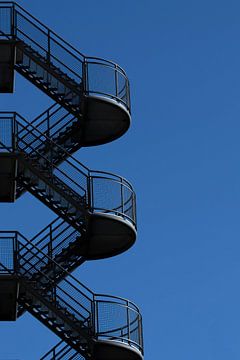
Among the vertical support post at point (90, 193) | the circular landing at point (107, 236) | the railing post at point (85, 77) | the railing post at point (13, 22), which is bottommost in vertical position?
the circular landing at point (107, 236)

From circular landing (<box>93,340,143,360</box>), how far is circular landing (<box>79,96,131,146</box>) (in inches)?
306

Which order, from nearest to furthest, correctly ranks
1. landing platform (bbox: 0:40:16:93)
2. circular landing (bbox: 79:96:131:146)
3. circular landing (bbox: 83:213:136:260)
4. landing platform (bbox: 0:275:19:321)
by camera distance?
landing platform (bbox: 0:275:19:321) → circular landing (bbox: 83:213:136:260) → landing platform (bbox: 0:40:16:93) → circular landing (bbox: 79:96:131:146)

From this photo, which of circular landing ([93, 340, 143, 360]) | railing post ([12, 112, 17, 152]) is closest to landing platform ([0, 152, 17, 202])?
railing post ([12, 112, 17, 152])

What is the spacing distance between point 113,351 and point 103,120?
26.3 ft

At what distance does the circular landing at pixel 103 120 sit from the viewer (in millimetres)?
66750

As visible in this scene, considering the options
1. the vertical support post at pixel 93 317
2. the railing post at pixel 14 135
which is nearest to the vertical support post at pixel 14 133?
the railing post at pixel 14 135

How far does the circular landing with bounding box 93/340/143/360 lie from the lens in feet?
209

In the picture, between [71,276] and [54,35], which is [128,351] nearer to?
[71,276]

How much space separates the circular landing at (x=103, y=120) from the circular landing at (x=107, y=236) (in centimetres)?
378

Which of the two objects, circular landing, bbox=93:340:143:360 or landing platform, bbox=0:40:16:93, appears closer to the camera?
circular landing, bbox=93:340:143:360

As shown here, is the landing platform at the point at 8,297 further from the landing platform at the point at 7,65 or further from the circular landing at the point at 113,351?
the landing platform at the point at 7,65

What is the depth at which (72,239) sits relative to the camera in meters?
66.4

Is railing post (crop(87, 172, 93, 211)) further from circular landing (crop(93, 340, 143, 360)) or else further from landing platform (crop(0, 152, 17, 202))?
circular landing (crop(93, 340, 143, 360))

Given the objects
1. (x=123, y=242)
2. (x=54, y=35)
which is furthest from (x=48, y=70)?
(x=123, y=242)
